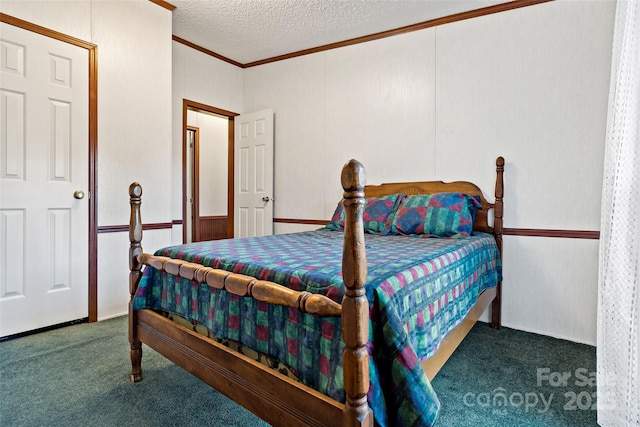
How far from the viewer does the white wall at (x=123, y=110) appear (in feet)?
9.04

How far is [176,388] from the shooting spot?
70.5 inches

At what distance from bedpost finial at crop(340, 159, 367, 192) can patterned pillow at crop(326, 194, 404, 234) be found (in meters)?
1.94

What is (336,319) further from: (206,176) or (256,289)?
(206,176)

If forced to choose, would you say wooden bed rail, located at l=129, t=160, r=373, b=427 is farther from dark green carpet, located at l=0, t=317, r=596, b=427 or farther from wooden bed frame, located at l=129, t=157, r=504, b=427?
dark green carpet, located at l=0, t=317, r=596, b=427

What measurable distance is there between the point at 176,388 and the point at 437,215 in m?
2.03

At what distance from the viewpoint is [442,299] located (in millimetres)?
1503

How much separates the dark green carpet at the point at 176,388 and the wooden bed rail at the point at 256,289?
25.4 inches

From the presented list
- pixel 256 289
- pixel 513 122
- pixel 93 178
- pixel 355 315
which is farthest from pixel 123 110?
pixel 513 122

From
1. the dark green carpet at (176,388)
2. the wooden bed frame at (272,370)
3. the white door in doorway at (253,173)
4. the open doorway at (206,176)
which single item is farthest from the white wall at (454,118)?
the open doorway at (206,176)

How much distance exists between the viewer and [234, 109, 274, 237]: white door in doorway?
413 cm

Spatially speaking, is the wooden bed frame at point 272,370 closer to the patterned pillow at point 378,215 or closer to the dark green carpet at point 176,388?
the dark green carpet at point 176,388

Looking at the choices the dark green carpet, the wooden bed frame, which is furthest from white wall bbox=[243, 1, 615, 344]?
the wooden bed frame

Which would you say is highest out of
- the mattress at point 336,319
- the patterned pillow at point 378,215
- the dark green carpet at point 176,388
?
the patterned pillow at point 378,215

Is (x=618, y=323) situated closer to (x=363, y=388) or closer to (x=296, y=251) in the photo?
(x=363, y=388)
